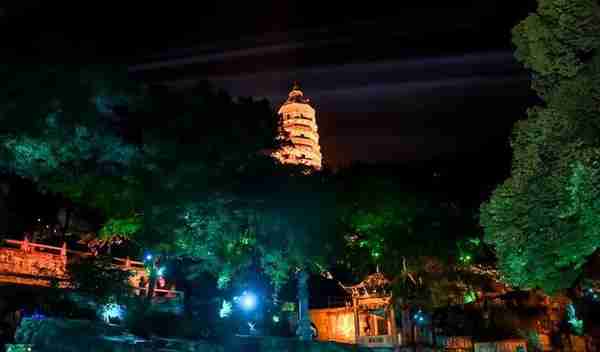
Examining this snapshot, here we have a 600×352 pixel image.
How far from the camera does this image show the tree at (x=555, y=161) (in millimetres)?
10258

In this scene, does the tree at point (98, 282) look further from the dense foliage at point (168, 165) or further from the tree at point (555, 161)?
the tree at point (555, 161)

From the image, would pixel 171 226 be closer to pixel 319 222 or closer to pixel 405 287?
pixel 319 222

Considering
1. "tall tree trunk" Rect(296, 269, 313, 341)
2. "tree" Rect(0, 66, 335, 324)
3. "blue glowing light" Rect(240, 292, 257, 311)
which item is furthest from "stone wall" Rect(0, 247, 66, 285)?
"tall tree trunk" Rect(296, 269, 313, 341)

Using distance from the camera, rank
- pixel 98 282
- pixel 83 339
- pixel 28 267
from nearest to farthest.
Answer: pixel 83 339 < pixel 98 282 < pixel 28 267

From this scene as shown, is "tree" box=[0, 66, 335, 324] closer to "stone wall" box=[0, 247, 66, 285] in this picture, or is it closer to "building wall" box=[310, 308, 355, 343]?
"stone wall" box=[0, 247, 66, 285]

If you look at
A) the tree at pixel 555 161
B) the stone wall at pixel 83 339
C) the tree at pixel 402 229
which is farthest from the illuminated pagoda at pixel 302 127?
the tree at pixel 555 161

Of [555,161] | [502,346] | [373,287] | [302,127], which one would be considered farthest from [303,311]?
[302,127]

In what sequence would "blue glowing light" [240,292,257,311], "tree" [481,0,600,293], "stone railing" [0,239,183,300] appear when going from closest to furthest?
1. "tree" [481,0,600,293]
2. "stone railing" [0,239,183,300]
3. "blue glowing light" [240,292,257,311]

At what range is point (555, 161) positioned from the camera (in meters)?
10.9

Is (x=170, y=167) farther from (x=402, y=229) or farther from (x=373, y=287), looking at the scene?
(x=373, y=287)

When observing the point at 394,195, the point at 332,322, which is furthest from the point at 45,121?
the point at 332,322

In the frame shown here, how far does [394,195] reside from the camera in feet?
82.3

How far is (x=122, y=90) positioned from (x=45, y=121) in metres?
2.57

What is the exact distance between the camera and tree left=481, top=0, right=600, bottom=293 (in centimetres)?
1026
